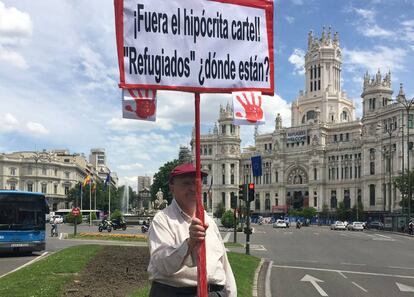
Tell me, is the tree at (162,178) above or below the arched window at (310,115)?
below

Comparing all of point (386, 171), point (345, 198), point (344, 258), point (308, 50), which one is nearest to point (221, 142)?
point (308, 50)

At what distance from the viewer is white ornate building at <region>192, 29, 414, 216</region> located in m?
108

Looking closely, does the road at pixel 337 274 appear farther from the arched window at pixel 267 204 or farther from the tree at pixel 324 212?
the arched window at pixel 267 204

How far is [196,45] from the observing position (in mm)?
4902

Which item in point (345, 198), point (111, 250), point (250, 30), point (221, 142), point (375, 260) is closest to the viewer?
point (250, 30)

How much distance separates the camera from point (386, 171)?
339ft

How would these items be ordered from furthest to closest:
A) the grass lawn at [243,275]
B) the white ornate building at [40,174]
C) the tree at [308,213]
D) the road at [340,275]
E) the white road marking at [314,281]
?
the white ornate building at [40,174], the tree at [308,213], the road at [340,275], the white road marking at [314,281], the grass lawn at [243,275]

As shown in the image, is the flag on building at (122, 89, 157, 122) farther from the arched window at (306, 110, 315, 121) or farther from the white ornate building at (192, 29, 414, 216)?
the arched window at (306, 110, 315, 121)

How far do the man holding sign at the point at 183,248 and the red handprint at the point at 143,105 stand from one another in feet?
1.79

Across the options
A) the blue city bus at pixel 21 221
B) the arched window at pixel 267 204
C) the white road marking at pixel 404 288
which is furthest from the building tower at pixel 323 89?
the white road marking at pixel 404 288

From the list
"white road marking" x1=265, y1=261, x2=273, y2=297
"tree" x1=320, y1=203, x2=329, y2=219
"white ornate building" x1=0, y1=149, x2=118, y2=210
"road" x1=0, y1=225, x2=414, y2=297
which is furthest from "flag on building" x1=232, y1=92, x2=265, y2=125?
"white ornate building" x1=0, y1=149, x2=118, y2=210

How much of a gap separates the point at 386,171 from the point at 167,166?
49272 millimetres

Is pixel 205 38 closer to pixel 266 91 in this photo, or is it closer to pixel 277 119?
pixel 266 91

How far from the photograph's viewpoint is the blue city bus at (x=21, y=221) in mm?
21797
